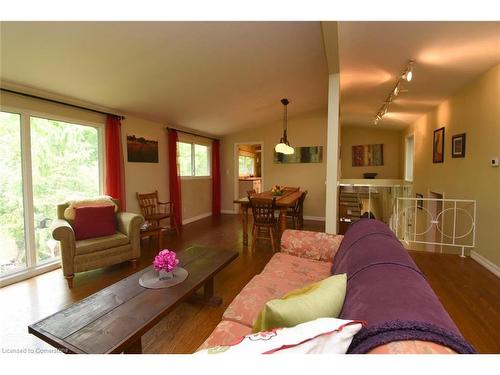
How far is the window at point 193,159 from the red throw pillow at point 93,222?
2417mm

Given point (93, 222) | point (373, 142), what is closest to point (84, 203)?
point (93, 222)

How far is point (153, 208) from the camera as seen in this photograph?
14.6 ft

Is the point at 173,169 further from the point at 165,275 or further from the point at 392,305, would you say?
the point at 392,305

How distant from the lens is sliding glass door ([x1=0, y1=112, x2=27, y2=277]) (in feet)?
8.51

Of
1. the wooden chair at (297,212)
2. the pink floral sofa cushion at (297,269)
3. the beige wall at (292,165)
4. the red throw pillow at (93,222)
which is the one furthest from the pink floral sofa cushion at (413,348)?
the beige wall at (292,165)

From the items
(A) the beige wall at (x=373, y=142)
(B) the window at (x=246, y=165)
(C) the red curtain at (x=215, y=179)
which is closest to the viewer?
(C) the red curtain at (x=215, y=179)

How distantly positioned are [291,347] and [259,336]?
0.36 feet

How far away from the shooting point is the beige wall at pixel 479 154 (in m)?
2.63

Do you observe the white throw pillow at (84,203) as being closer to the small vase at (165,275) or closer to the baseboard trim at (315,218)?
the small vase at (165,275)

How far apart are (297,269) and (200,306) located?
37.7 inches

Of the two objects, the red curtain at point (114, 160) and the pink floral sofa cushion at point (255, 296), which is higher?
the red curtain at point (114, 160)

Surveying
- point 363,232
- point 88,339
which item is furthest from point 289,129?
point 88,339

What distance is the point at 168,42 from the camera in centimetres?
232
